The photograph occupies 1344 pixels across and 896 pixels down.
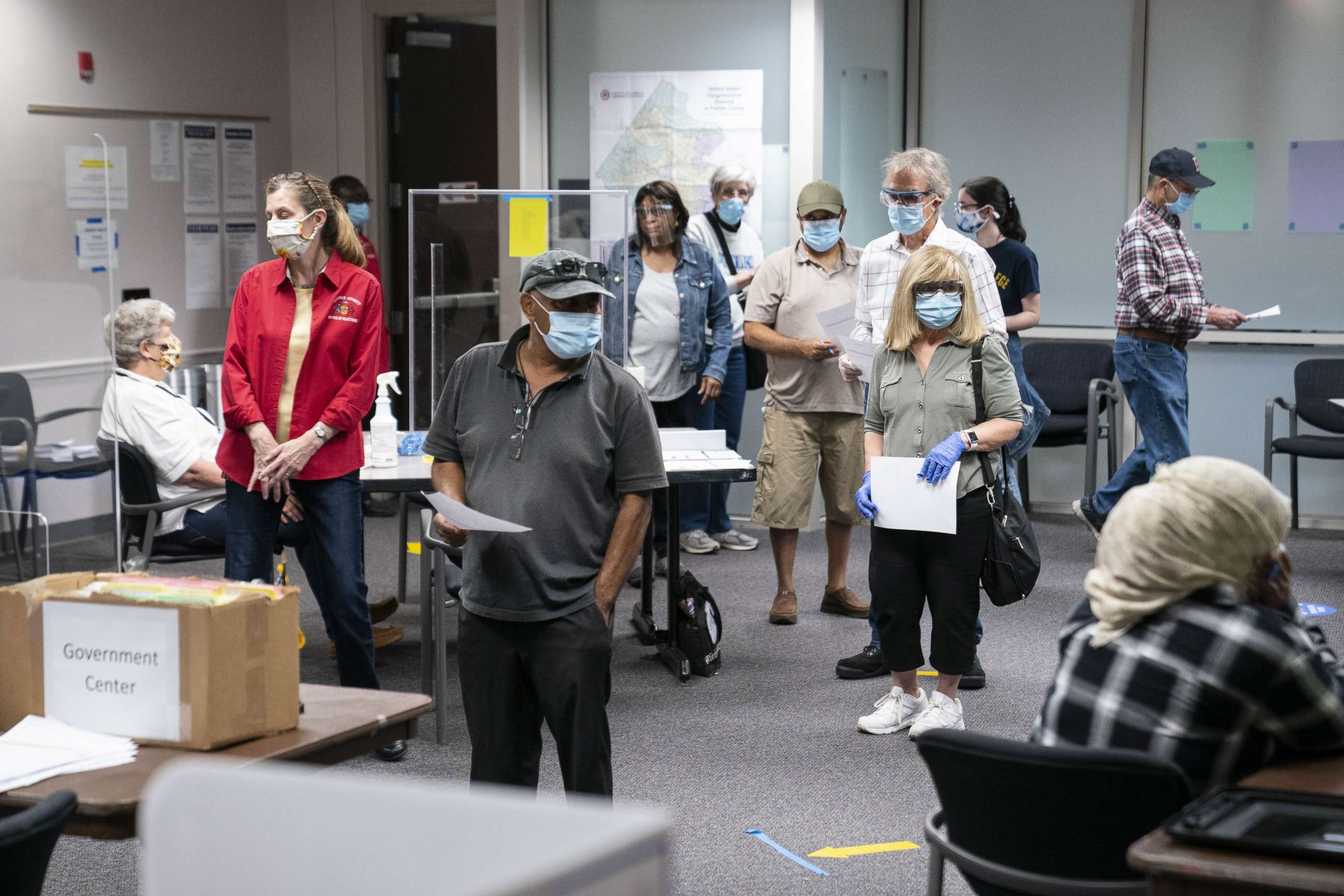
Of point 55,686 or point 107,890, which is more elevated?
point 55,686

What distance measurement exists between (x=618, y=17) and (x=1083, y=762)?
5917mm

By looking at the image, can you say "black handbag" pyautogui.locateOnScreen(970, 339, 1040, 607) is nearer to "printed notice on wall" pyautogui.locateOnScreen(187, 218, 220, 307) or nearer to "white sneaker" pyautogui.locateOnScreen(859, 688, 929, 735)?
"white sneaker" pyautogui.locateOnScreen(859, 688, 929, 735)

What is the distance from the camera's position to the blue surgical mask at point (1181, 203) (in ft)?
19.5

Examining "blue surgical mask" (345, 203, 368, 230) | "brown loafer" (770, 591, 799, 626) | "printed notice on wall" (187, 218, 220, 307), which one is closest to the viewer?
"brown loafer" (770, 591, 799, 626)

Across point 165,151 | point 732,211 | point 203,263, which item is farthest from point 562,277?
point 203,263

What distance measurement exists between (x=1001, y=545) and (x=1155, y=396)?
2632 millimetres

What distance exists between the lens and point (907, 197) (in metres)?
4.50

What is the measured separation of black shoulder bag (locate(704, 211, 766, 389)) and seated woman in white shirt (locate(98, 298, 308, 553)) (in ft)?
8.53

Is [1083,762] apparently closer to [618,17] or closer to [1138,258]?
[1138,258]

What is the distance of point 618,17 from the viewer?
23.5 feet

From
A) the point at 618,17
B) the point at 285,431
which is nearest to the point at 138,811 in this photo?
the point at 285,431

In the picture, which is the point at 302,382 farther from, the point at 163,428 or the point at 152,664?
the point at 152,664

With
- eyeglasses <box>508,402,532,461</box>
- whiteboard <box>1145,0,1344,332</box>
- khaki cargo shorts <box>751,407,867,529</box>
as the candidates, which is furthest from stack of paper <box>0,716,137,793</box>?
whiteboard <box>1145,0,1344,332</box>

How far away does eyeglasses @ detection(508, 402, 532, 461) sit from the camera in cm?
273
